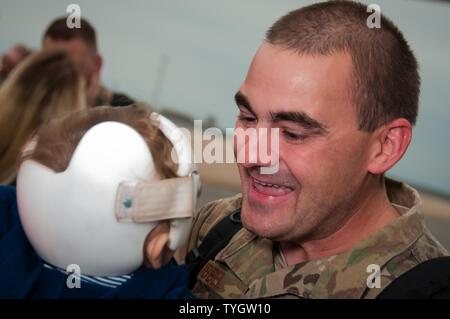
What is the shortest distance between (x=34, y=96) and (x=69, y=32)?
29 cm

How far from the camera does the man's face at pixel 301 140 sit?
3.83ft

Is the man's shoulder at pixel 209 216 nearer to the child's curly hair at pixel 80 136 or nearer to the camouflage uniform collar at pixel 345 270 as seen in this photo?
the camouflage uniform collar at pixel 345 270

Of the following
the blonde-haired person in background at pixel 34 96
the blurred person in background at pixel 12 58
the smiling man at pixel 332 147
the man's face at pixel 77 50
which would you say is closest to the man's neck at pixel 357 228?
the smiling man at pixel 332 147

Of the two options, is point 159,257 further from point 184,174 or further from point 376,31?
point 376,31

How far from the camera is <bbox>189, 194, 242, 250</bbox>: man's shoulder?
4.98 ft

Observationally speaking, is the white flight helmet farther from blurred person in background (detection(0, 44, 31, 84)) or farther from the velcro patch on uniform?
blurred person in background (detection(0, 44, 31, 84))

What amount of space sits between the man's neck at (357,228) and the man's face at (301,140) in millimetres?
68

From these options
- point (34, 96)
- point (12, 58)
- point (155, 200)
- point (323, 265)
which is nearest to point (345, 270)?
point (323, 265)

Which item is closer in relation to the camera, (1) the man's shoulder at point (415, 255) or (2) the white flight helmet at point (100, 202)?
(2) the white flight helmet at point (100, 202)

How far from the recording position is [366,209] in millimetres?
1340

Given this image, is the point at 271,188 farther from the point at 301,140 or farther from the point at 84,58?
the point at 84,58

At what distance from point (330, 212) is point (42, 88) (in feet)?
3.95

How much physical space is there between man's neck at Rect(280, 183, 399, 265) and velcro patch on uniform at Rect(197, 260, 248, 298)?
170 millimetres

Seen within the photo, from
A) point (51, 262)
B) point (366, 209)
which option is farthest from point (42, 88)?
point (366, 209)
